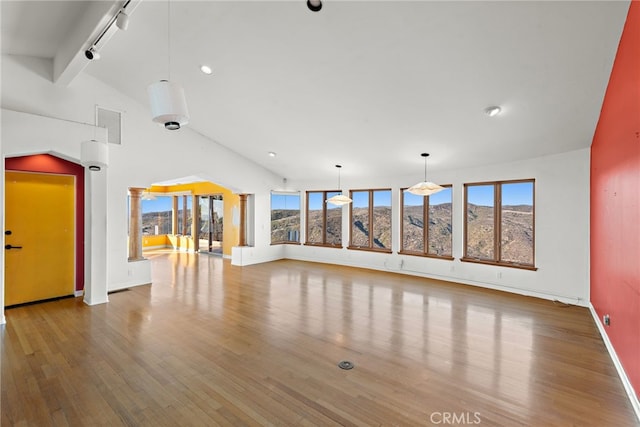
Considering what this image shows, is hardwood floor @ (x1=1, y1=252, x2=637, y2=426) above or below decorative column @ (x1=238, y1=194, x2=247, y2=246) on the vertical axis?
below

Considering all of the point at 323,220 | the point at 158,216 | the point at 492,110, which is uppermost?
the point at 492,110

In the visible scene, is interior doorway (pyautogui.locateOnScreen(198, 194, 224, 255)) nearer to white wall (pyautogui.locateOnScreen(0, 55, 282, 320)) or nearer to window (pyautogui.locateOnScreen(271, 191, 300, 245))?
window (pyautogui.locateOnScreen(271, 191, 300, 245))

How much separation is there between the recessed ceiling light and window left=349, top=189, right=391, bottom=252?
4005mm

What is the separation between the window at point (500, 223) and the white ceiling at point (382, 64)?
718mm

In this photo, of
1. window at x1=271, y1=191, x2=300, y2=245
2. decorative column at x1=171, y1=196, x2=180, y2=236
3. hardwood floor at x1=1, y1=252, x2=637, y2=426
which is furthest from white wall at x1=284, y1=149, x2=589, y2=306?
decorative column at x1=171, y1=196, x2=180, y2=236

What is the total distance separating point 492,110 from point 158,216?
12.9m

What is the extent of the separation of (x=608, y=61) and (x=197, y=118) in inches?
261

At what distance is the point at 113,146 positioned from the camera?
5.88 meters

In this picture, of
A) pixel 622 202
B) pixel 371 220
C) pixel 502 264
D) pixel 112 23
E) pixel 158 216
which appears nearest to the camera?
pixel 622 202

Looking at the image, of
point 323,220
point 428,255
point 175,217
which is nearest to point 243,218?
point 323,220

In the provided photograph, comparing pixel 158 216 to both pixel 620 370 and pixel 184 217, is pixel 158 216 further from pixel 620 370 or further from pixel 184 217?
pixel 620 370

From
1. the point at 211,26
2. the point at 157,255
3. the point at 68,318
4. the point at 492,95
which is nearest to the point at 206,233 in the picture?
the point at 157,255

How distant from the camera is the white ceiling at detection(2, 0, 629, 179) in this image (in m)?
2.97

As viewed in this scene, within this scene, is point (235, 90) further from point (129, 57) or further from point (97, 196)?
point (97, 196)
